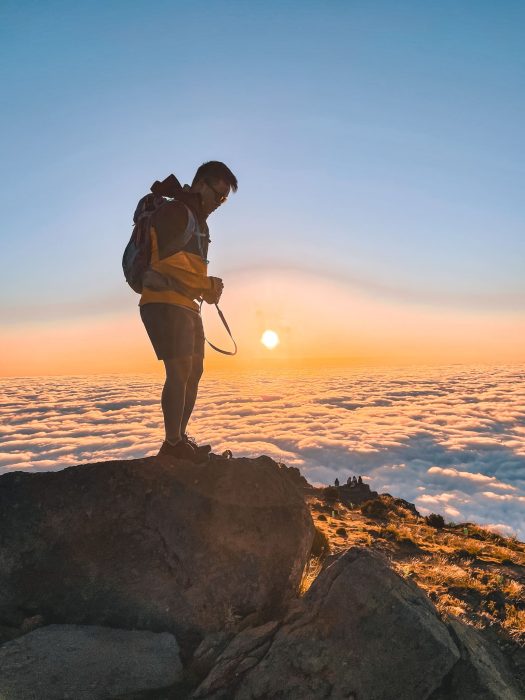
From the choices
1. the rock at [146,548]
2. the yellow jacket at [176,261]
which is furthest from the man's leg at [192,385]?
the yellow jacket at [176,261]

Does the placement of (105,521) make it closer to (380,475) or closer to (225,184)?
(225,184)

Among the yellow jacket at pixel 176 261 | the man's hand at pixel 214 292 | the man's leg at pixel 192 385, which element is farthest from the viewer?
the man's leg at pixel 192 385

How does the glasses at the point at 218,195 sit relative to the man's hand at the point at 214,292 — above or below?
above

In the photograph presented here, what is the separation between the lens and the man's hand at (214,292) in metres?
5.61

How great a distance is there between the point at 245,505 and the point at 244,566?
70cm

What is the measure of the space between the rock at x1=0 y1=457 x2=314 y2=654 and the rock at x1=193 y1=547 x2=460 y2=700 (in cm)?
68

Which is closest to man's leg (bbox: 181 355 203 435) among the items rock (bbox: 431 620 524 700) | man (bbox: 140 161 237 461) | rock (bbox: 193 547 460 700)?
man (bbox: 140 161 237 461)

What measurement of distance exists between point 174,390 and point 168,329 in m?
0.77

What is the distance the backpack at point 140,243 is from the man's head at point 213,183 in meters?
0.58

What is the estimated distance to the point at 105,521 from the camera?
16.7 feet

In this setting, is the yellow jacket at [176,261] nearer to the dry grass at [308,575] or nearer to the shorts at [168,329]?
the shorts at [168,329]

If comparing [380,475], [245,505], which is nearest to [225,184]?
[245,505]

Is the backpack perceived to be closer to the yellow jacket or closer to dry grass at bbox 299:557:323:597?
the yellow jacket

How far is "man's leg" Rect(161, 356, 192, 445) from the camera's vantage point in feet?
17.1
